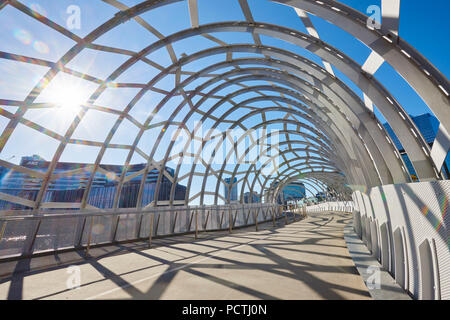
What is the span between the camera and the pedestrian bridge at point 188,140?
3902 millimetres

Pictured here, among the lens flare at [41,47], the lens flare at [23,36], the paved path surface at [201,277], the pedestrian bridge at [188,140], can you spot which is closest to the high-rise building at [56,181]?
the pedestrian bridge at [188,140]

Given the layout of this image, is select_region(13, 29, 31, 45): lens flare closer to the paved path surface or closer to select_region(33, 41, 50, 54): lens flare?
select_region(33, 41, 50, 54): lens flare

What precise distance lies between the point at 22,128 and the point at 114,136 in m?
4.47

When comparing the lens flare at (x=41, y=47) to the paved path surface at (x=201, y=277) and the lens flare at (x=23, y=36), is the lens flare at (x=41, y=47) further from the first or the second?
the paved path surface at (x=201, y=277)

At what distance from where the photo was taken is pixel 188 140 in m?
19.2

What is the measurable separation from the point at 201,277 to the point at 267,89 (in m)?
16.7

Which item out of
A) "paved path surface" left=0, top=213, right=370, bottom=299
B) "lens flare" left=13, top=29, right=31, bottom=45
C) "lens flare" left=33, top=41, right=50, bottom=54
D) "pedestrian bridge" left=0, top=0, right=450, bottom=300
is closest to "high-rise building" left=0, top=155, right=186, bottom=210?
"pedestrian bridge" left=0, top=0, right=450, bottom=300

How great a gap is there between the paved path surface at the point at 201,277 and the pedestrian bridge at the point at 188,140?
0.05 m

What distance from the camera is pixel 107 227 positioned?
29.2 ft

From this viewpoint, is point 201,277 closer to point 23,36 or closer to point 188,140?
point 23,36

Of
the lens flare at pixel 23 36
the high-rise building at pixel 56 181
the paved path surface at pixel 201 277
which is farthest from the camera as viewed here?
the high-rise building at pixel 56 181

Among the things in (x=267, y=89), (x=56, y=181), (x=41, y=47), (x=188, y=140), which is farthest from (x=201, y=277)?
(x=267, y=89)

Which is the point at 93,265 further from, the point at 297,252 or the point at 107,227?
the point at 297,252
